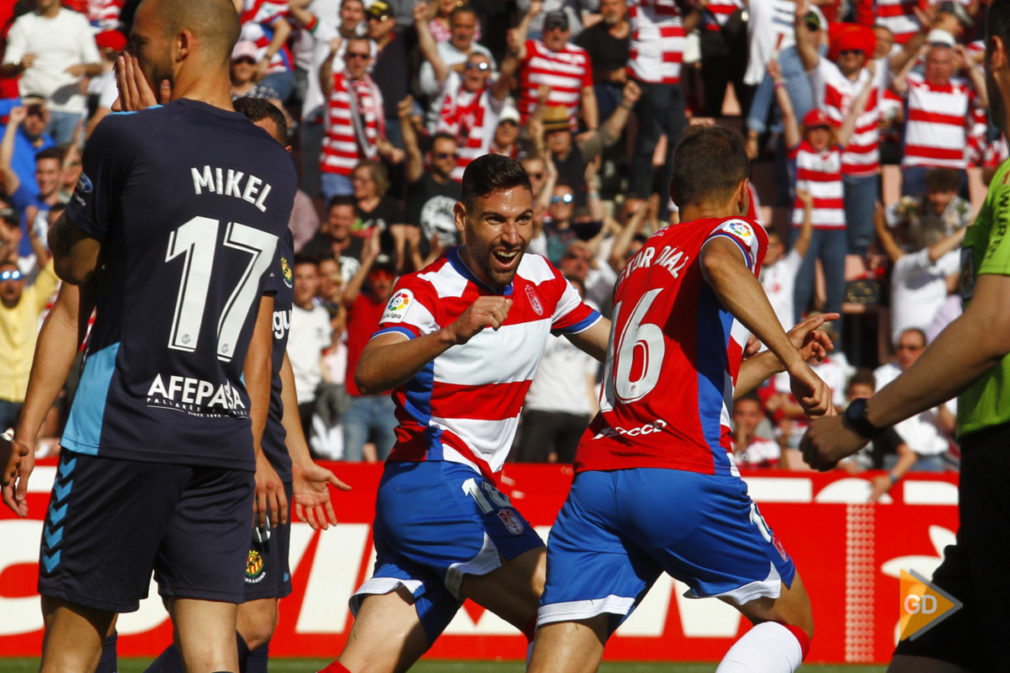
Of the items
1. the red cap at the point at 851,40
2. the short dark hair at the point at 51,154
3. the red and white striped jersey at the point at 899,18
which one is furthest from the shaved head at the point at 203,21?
the red and white striped jersey at the point at 899,18

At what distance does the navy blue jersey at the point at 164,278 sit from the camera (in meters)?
3.84

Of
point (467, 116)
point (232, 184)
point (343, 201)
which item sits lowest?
point (343, 201)

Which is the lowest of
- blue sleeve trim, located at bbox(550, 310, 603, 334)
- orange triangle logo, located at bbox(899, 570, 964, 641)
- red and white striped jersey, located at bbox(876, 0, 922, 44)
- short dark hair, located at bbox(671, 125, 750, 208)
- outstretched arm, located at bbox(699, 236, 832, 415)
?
red and white striped jersey, located at bbox(876, 0, 922, 44)

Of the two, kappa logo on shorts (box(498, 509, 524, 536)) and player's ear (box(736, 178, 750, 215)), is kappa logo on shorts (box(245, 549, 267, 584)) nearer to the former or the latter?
kappa logo on shorts (box(498, 509, 524, 536))

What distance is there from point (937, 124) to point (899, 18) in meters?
1.87

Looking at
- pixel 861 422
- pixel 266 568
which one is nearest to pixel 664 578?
pixel 266 568

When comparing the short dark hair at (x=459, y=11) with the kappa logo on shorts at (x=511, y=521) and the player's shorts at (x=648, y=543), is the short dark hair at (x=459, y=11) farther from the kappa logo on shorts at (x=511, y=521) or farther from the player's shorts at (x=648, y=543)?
the player's shorts at (x=648, y=543)

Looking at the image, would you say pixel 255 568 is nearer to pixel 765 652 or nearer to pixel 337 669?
pixel 337 669

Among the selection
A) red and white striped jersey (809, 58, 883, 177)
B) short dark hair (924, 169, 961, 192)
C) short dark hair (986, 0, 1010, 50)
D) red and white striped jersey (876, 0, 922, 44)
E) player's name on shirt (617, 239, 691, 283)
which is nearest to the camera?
short dark hair (986, 0, 1010, 50)

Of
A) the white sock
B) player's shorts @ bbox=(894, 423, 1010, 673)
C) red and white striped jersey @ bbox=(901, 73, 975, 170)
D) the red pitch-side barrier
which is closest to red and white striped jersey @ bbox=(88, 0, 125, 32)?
the red pitch-side barrier

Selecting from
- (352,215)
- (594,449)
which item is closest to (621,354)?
(594,449)

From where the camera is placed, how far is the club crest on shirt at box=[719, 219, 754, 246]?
4.57 metres

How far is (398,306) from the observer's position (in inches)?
199

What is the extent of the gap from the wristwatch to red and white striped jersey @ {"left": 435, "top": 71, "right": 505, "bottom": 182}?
9.68 meters
